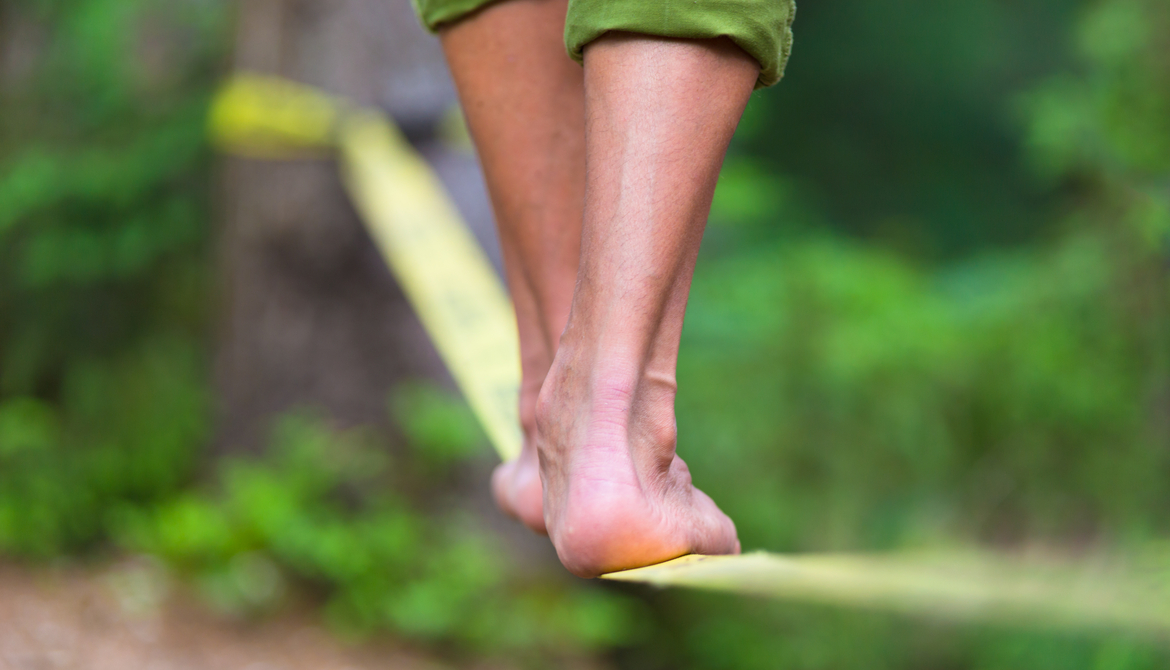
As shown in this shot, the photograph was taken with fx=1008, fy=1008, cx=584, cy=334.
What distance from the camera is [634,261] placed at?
2.45ft

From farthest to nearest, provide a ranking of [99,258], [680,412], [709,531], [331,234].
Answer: [99,258] → [680,412] → [331,234] → [709,531]

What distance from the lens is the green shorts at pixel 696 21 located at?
2.38ft

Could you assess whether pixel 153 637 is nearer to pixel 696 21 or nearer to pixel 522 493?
pixel 522 493

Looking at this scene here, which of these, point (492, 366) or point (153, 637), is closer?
point (492, 366)

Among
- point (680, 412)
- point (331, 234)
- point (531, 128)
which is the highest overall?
point (531, 128)

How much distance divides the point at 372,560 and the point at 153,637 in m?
0.51

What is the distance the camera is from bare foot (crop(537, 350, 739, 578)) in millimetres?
721

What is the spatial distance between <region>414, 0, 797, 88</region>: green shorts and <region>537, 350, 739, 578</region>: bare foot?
0.84ft

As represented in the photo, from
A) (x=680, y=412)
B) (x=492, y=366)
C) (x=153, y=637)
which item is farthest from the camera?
(x=680, y=412)

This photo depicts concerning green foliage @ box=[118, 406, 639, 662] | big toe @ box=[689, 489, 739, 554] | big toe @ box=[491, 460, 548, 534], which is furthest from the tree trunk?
big toe @ box=[689, 489, 739, 554]

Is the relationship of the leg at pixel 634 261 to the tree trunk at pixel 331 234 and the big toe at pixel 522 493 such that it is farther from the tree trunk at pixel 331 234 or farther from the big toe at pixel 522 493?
the tree trunk at pixel 331 234

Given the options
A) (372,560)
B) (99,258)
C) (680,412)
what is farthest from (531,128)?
(99,258)

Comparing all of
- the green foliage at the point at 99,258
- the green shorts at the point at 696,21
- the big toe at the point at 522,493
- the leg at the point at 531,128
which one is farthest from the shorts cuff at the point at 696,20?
the green foliage at the point at 99,258

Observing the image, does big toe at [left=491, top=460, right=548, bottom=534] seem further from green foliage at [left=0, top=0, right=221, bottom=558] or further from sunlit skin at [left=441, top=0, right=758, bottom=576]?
green foliage at [left=0, top=0, right=221, bottom=558]
